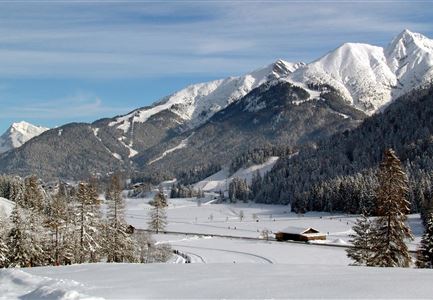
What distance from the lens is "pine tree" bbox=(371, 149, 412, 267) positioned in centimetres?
3450

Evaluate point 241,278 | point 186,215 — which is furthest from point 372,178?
point 241,278

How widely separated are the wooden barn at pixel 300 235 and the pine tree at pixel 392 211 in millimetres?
69624

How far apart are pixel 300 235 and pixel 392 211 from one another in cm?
7210

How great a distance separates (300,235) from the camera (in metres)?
106

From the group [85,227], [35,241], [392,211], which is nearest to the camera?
[392,211]

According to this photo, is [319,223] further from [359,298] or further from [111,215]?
[359,298]

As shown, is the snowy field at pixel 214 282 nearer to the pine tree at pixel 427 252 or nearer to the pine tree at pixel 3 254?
the pine tree at pixel 427 252

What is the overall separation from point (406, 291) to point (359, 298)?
6.02 ft

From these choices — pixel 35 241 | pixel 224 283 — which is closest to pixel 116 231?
pixel 35 241

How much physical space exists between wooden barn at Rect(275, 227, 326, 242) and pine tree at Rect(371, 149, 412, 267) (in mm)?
69624

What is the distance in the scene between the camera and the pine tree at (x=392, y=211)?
34.5m

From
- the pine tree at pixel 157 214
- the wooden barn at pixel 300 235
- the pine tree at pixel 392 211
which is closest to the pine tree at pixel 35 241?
the pine tree at pixel 392 211

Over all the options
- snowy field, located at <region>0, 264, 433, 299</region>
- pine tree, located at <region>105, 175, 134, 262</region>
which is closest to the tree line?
pine tree, located at <region>105, 175, 134, 262</region>

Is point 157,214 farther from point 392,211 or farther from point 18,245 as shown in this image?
point 392,211
